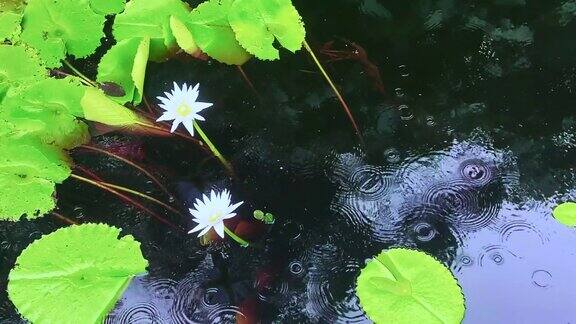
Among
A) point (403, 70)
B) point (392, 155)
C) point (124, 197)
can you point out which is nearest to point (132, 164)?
point (124, 197)

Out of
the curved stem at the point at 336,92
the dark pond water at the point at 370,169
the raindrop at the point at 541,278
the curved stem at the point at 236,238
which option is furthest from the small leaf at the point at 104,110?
the raindrop at the point at 541,278

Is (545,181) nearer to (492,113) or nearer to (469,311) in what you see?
(492,113)

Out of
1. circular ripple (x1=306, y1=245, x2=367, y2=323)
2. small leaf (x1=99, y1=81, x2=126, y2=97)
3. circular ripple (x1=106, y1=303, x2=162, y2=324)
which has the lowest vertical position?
circular ripple (x1=106, y1=303, x2=162, y2=324)

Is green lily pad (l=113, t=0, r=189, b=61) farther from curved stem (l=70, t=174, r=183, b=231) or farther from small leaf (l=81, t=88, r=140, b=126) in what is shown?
curved stem (l=70, t=174, r=183, b=231)

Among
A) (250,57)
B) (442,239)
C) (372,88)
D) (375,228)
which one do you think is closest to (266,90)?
(250,57)

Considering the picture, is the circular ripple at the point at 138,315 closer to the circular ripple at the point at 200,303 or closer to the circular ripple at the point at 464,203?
the circular ripple at the point at 200,303

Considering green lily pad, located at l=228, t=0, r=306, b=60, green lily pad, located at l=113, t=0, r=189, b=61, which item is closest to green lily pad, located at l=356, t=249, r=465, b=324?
green lily pad, located at l=228, t=0, r=306, b=60

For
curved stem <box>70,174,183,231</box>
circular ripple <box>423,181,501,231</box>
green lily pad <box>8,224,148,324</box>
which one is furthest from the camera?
curved stem <box>70,174,183,231</box>

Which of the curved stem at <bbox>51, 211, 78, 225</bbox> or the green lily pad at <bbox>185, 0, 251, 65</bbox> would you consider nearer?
the curved stem at <bbox>51, 211, 78, 225</bbox>

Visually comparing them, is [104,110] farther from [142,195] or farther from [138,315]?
[138,315]
